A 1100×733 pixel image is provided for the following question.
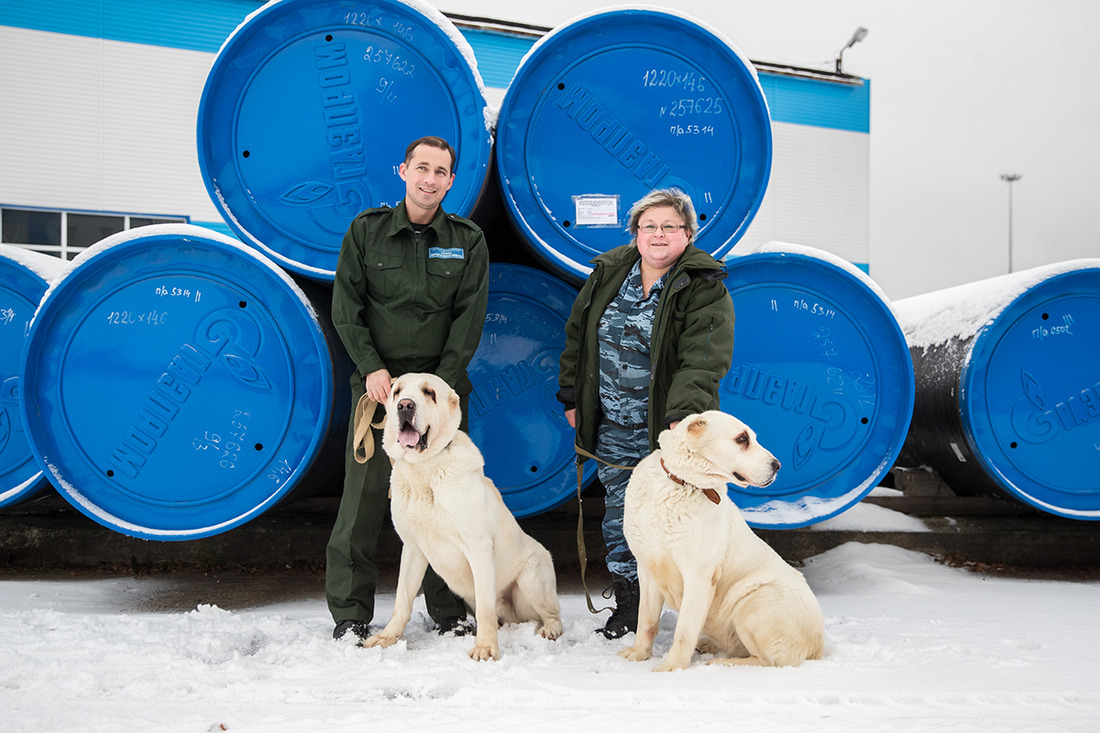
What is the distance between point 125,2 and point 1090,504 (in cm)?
1379

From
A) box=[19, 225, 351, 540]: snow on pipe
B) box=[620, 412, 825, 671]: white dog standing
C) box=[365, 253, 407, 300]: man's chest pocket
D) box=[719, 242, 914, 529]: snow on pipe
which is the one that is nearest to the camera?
box=[620, 412, 825, 671]: white dog standing

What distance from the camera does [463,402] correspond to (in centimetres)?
291

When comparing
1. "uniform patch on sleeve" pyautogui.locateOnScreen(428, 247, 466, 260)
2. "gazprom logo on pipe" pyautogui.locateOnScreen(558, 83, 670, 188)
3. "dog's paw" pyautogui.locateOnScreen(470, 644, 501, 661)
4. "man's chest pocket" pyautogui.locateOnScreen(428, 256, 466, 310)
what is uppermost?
"gazprom logo on pipe" pyautogui.locateOnScreen(558, 83, 670, 188)

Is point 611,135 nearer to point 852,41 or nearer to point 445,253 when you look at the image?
point 445,253

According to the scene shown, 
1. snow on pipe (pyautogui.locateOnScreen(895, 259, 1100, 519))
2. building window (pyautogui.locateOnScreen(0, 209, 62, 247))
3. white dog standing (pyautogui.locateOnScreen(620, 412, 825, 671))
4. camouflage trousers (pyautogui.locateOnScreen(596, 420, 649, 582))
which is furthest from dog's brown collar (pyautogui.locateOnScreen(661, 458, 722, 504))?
building window (pyautogui.locateOnScreen(0, 209, 62, 247))

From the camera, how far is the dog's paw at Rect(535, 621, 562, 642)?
268cm

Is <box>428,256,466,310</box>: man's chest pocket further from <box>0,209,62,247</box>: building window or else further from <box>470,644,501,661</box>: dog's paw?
<box>0,209,62,247</box>: building window

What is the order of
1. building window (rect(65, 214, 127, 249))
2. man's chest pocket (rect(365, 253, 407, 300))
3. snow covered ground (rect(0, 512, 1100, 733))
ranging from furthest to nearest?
building window (rect(65, 214, 127, 249)) < man's chest pocket (rect(365, 253, 407, 300)) < snow covered ground (rect(0, 512, 1100, 733))

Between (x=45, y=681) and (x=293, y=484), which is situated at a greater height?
(x=293, y=484)

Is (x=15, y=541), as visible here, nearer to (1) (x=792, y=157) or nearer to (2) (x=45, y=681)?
(2) (x=45, y=681)

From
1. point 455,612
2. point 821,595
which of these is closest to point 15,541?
point 455,612

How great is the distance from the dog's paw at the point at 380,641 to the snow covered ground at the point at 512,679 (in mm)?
66

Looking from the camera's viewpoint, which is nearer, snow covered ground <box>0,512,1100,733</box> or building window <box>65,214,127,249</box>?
snow covered ground <box>0,512,1100,733</box>

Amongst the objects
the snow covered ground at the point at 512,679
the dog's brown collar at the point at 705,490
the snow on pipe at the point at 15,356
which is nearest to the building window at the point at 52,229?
the snow on pipe at the point at 15,356
